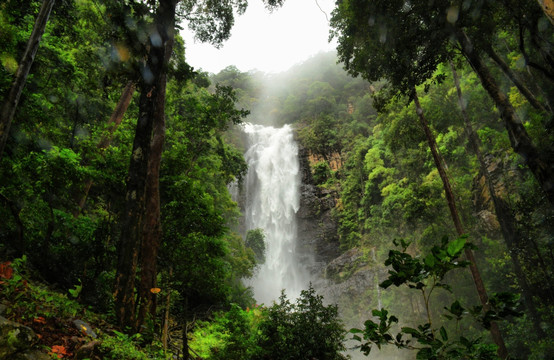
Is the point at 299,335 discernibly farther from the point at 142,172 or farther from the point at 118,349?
the point at 142,172

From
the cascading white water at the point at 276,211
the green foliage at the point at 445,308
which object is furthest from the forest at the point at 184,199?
the cascading white water at the point at 276,211

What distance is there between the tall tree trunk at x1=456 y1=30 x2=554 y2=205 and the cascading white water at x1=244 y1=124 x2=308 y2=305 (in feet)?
73.1

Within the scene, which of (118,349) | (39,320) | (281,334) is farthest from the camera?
(281,334)

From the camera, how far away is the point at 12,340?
2.24 metres

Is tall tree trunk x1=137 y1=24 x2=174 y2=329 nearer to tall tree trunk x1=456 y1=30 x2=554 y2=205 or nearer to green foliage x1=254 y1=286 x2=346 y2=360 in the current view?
green foliage x1=254 y1=286 x2=346 y2=360

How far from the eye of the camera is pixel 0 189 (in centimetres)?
488

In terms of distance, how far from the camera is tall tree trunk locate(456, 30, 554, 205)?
5.00 m

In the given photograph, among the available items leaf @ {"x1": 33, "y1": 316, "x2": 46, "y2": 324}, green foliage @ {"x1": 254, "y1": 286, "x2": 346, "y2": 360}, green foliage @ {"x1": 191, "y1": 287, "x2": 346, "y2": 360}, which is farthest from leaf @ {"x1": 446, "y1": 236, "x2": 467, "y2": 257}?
green foliage @ {"x1": 254, "y1": 286, "x2": 346, "y2": 360}

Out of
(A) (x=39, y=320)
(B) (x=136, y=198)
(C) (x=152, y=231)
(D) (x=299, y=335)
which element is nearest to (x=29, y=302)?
(A) (x=39, y=320)

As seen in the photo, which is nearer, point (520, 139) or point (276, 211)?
point (520, 139)

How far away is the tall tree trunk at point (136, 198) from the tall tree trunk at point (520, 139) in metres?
6.47

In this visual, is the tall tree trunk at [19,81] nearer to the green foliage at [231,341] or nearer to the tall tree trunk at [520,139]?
the green foliage at [231,341]

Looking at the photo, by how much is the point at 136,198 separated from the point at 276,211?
25.9 meters

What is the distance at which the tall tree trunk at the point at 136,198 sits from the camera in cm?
425
